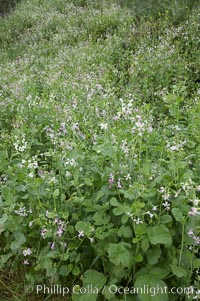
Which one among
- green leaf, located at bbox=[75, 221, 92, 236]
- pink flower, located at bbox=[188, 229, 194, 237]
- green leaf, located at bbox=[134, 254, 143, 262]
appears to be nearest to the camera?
pink flower, located at bbox=[188, 229, 194, 237]

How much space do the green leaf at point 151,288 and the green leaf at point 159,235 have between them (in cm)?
20

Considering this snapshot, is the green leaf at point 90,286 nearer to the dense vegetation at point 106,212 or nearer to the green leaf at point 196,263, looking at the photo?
the dense vegetation at point 106,212

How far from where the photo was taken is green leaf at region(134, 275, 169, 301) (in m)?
2.04

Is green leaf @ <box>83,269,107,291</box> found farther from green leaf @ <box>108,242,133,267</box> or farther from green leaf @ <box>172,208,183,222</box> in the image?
green leaf @ <box>172,208,183,222</box>

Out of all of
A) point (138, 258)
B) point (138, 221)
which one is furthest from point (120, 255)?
point (138, 221)

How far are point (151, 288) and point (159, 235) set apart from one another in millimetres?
274

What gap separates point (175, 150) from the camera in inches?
92.4

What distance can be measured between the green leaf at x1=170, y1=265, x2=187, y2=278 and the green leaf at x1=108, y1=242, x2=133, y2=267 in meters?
0.23

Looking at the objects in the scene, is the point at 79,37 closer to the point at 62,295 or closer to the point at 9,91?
the point at 9,91

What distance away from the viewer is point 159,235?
2.06m

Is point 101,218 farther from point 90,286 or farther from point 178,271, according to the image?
point 178,271

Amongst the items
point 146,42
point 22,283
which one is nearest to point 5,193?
point 22,283

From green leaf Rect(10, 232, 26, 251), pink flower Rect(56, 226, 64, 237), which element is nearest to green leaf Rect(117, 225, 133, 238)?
pink flower Rect(56, 226, 64, 237)

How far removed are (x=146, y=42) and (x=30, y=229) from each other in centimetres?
437
